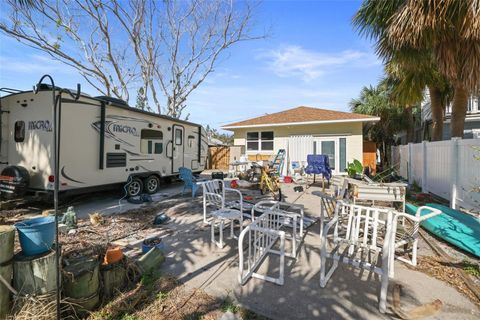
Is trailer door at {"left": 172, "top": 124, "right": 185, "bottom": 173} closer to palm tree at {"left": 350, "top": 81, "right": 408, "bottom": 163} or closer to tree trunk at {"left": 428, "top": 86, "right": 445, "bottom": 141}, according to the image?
tree trunk at {"left": 428, "top": 86, "right": 445, "bottom": 141}

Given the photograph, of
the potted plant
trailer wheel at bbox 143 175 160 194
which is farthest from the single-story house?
trailer wheel at bbox 143 175 160 194

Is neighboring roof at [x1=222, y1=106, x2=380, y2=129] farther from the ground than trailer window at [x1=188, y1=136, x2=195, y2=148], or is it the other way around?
neighboring roof at [x1=222, y1=106, x2=380, y2=129]

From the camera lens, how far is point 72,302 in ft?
6.94

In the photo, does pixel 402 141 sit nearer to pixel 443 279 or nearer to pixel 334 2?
pixel 334 2

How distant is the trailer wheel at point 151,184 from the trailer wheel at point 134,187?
233 millimetres

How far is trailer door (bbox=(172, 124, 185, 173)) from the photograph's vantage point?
29.1 ft

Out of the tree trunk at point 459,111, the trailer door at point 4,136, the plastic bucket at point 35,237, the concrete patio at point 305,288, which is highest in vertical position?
the tree trunk at point 459,111

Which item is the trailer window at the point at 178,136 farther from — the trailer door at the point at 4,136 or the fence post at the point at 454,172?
the fence post at the point at 454,172

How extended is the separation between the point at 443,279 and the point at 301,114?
12397 mm

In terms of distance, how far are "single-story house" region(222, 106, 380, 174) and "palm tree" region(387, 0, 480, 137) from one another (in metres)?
6.60

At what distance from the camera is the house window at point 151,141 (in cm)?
750

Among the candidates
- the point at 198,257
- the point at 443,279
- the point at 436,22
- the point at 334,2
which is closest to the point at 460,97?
the point at 436,22

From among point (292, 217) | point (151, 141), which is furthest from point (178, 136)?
point (292, 217)

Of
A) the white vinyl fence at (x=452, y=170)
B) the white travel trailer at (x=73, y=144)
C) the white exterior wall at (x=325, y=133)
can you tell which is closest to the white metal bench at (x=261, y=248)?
the white vinyl fence at (x=452, y=170)
